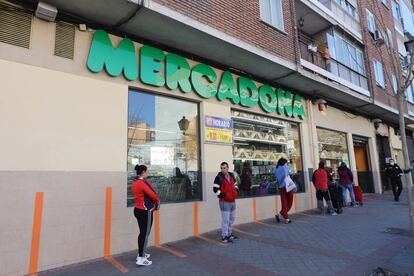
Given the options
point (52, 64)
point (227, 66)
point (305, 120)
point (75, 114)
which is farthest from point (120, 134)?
point (305, 120)

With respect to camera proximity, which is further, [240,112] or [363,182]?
[363,182]

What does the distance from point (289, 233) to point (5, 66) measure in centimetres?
718

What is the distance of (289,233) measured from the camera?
7.31 meters

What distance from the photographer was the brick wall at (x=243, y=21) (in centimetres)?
688

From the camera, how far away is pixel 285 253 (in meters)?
5.63

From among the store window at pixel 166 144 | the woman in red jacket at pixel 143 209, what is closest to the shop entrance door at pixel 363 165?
the store window at pixel 166 144

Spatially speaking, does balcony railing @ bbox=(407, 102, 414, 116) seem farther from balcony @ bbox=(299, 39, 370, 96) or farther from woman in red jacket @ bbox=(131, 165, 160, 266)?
woman in red jacket @ bbox=(131, 165, 160, 266)

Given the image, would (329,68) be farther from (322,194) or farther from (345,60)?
(322,194)

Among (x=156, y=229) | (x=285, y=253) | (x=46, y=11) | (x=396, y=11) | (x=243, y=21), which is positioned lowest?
(x=285, y=253)

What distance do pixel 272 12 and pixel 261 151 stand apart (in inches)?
191

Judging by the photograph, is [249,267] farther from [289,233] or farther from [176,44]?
[176,44]

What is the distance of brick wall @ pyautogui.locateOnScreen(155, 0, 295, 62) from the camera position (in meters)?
6.88

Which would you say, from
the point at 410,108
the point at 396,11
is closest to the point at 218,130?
the point at 410,108

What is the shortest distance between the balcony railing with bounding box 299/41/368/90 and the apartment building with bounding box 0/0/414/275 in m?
0.11
